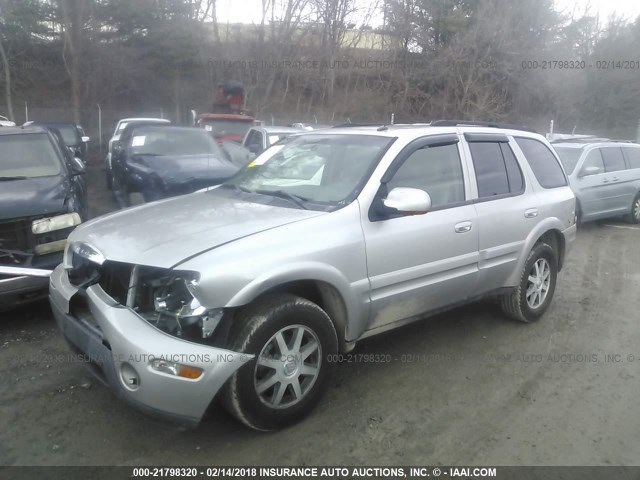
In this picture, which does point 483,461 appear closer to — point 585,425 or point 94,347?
point 585,425

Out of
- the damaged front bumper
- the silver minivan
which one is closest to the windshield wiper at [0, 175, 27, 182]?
the damaged front bumper

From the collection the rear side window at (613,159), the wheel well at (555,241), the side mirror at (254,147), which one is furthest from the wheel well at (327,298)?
the rear side window at (613,159)

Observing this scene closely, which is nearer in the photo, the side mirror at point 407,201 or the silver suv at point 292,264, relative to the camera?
the silver suv at point 292,264

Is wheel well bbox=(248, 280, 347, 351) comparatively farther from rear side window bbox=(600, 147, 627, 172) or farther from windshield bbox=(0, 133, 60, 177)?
rear side window bbox=(600, 147, 627, 172)

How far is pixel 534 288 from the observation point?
16.0 ft

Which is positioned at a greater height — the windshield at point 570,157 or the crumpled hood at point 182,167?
the windshield at point 570,157

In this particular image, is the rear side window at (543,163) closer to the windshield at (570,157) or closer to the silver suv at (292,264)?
the silver suv at (292,264)

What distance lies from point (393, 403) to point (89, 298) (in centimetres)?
201

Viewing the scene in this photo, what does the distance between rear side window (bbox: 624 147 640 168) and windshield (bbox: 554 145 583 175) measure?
154 centimetres

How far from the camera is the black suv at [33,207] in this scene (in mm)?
4336

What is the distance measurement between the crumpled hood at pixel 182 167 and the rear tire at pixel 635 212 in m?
7.80

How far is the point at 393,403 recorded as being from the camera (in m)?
3.53

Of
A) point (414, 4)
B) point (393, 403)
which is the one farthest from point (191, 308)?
point (414, 4)

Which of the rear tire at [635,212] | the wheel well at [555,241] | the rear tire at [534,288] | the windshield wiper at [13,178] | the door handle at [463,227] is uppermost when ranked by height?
the door handle at [463,227]
